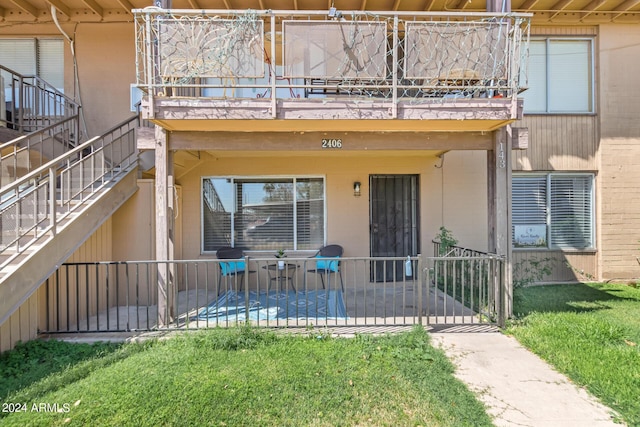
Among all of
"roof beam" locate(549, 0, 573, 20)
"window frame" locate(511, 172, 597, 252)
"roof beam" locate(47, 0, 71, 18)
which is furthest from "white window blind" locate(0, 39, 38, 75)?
"roof beam" locate(549, 0, 573, 20)

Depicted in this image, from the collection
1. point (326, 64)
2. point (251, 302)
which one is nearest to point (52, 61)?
point (326, 64)

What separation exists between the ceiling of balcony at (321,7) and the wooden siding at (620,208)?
2.70 m

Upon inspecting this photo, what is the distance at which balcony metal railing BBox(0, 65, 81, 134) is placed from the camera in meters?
6.28

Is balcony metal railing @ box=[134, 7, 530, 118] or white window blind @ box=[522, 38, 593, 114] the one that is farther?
white window blind @ box=[522, 38, 593, 114]

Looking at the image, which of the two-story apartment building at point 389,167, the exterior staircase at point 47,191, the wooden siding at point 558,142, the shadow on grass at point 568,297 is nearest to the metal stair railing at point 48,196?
the exterior staircase at point 47,191

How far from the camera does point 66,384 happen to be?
128 inches

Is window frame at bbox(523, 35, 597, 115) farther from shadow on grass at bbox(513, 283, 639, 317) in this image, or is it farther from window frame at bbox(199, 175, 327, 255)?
window frame at bbox(199, 175, 327, 255)

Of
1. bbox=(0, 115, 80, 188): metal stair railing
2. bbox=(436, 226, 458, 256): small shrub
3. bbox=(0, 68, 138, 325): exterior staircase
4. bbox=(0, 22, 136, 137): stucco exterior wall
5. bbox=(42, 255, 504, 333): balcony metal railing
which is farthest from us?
bbox=(0, 22, 136, 137): stucco exterior wall

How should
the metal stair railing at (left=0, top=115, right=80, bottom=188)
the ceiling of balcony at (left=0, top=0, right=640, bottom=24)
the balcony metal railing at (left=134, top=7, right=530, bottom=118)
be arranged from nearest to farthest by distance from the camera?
1. the balcony metal railing at (left=134, top=7, right=530, bottom=118)
2. the metal stair railing at (left=0, top=115, right=80, bottom=188)
3. the ceiling of balcony at (left=0, top=0, right=640, bottom=24)

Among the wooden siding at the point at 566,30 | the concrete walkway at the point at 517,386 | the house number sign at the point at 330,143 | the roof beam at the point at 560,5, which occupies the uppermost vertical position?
the roof beam at the point at 560,5

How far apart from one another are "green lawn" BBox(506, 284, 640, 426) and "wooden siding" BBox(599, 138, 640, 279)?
114 centimetres

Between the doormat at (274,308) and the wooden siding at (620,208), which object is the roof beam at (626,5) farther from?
the doormat at (274,308)

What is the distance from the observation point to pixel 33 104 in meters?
6.66

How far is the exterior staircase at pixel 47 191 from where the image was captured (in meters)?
3.85
